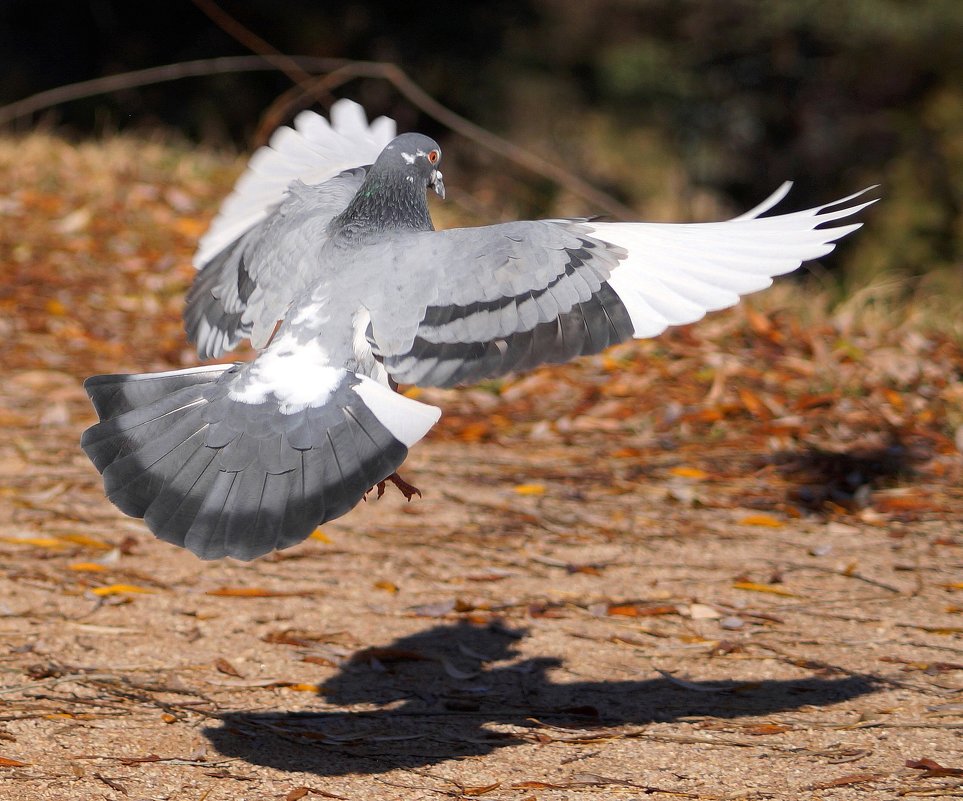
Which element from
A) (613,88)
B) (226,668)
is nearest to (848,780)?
(226,668)

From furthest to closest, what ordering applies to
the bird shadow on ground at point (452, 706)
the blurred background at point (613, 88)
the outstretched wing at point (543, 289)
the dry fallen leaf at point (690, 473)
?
the blurred background at point (613, 88)
the dry fallen leaf at point (690, 473)
the bird shadow on ground at point (452, 706)
the outstretched wing at point (543, 289)

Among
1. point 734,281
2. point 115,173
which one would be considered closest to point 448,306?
point 734,281

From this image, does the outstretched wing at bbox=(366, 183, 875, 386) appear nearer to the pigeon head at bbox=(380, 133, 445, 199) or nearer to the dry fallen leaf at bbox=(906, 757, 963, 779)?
the pigeon head at bbox=(380, 133, 445, 199)

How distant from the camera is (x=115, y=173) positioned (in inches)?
317

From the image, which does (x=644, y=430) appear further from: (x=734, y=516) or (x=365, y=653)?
(x=365, y=653)

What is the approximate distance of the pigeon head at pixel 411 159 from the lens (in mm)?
3168

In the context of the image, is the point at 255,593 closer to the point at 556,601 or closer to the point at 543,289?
the point at 556,601

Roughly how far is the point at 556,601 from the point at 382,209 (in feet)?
4.68

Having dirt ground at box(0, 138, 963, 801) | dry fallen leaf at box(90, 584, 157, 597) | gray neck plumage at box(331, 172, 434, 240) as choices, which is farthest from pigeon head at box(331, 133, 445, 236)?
dry fallen leaf at box(90, 584, 157, 597)

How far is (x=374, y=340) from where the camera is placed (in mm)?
2859

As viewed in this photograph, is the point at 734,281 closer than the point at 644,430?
Yes

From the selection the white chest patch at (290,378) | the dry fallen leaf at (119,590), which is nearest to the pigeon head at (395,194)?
the white chest patch at (290,378)

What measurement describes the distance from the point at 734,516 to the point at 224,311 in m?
2.12

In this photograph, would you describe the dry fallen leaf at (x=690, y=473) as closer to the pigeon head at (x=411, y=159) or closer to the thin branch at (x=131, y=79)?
the pigeon head at (x=411, y=159)
